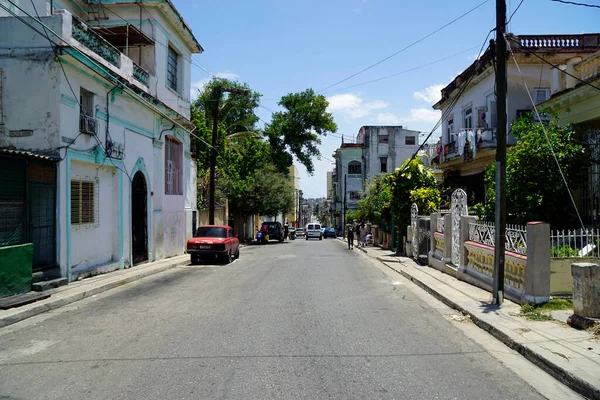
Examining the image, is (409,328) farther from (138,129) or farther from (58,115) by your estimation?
(138,129)

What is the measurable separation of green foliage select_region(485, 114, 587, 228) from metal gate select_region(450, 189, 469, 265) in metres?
1.61

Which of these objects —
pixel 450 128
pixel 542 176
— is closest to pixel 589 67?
pixel 542 176

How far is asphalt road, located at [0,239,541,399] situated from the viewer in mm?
4836

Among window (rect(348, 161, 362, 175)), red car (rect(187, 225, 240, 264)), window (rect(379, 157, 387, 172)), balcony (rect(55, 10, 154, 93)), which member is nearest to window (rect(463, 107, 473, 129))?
red car (rect(187, 225, 240, 264))

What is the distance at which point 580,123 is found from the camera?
44.1 ft

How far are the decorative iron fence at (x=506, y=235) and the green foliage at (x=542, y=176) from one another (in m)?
0.81

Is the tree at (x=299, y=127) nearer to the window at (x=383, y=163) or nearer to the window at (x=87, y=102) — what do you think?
the window at (x=383, y=163)

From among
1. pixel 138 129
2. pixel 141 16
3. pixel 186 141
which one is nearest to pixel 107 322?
pixel 138 129

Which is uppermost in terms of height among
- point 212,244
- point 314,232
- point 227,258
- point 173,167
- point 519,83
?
point 519,83

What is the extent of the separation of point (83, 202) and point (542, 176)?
43.4 feet

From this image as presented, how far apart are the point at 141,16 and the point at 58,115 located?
912cm

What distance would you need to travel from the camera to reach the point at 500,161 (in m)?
9.31

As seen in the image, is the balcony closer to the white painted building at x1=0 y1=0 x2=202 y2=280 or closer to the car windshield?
the white painted building at x1=0 y1=0 x2=202 y2=280

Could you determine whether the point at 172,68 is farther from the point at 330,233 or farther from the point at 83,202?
the point at 330,233
